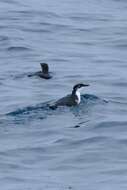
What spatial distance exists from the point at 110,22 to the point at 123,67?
620cm

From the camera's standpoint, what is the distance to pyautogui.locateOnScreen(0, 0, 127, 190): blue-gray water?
50.8ft

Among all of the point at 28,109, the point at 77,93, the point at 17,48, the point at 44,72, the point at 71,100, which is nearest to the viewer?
the point at 28,109

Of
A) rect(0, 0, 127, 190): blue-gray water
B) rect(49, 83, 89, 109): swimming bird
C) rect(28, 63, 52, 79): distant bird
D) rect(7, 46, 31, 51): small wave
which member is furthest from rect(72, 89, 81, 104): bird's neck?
rect(7, 46, 31, 51): small wave

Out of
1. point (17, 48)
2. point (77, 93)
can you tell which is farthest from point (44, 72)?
point (17, 48)

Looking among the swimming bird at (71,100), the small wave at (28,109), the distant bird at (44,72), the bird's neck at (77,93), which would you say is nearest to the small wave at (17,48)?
the distant bird at (44,72)

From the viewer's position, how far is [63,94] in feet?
69.8

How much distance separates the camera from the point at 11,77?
22.6 metres

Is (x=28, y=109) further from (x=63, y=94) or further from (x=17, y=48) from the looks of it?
(x=17, y=48)

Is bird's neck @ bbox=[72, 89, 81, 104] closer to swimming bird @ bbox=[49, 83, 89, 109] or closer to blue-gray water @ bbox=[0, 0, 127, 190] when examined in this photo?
swimming bird @ bbox=[49, 83, 89, 109]

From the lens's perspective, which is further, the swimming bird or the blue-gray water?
the swimming bird

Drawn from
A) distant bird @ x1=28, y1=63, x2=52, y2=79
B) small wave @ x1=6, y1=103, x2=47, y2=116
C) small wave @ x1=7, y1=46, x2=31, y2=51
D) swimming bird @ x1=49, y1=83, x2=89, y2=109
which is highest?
small wave @ x1=7, y1=46, x2=31, y2=51

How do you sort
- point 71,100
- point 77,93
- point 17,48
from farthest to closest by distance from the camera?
1. point 17,48
2. point 77,93
3. point 71,100

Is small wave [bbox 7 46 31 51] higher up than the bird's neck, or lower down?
higher up

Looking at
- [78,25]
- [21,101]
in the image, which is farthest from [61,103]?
[78,25]
